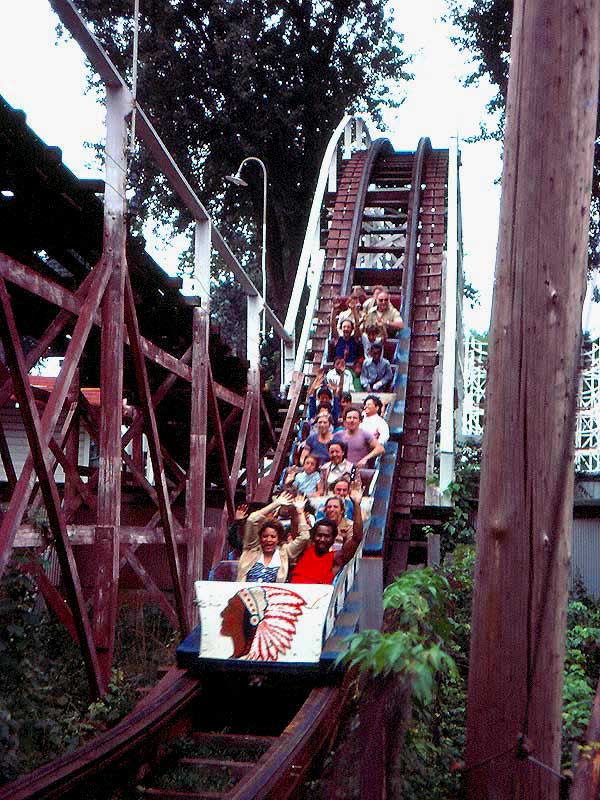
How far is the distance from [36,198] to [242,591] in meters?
3.14

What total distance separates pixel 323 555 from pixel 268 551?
1.40 ft

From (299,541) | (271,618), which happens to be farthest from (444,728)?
(299,541)

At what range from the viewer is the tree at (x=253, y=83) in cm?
2325

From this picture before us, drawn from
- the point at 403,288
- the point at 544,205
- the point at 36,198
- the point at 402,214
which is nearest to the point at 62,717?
the point at 36,198

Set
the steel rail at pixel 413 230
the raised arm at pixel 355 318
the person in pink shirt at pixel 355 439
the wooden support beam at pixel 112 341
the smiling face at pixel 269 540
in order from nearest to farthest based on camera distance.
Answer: the wooden support beam at pixel 112 341 < the smiling face at pixel 269 540 < the person in pink shirt at pixel 355 439 < the raised arm at pixel 355 318 < the steel rail at pixel 413 230

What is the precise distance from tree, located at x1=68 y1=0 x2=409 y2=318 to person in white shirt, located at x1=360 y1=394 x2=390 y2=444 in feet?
47.5

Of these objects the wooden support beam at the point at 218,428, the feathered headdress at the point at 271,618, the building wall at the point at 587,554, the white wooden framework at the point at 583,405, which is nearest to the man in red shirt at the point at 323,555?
the feathered headdress at the point at 271,618

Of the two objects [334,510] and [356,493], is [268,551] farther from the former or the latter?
[356,493]

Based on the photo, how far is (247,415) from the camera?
12.5 metres

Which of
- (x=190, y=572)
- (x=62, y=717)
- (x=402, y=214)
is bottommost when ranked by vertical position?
(x=62, y=717)

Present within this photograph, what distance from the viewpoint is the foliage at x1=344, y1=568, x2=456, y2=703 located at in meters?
3.46

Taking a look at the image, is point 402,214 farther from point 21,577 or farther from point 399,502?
point 21,577

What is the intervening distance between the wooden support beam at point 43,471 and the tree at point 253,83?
18257 millimetres

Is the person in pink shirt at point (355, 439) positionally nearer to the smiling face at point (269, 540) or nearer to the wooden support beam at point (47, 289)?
the wooden support beam at point (47, 289)
